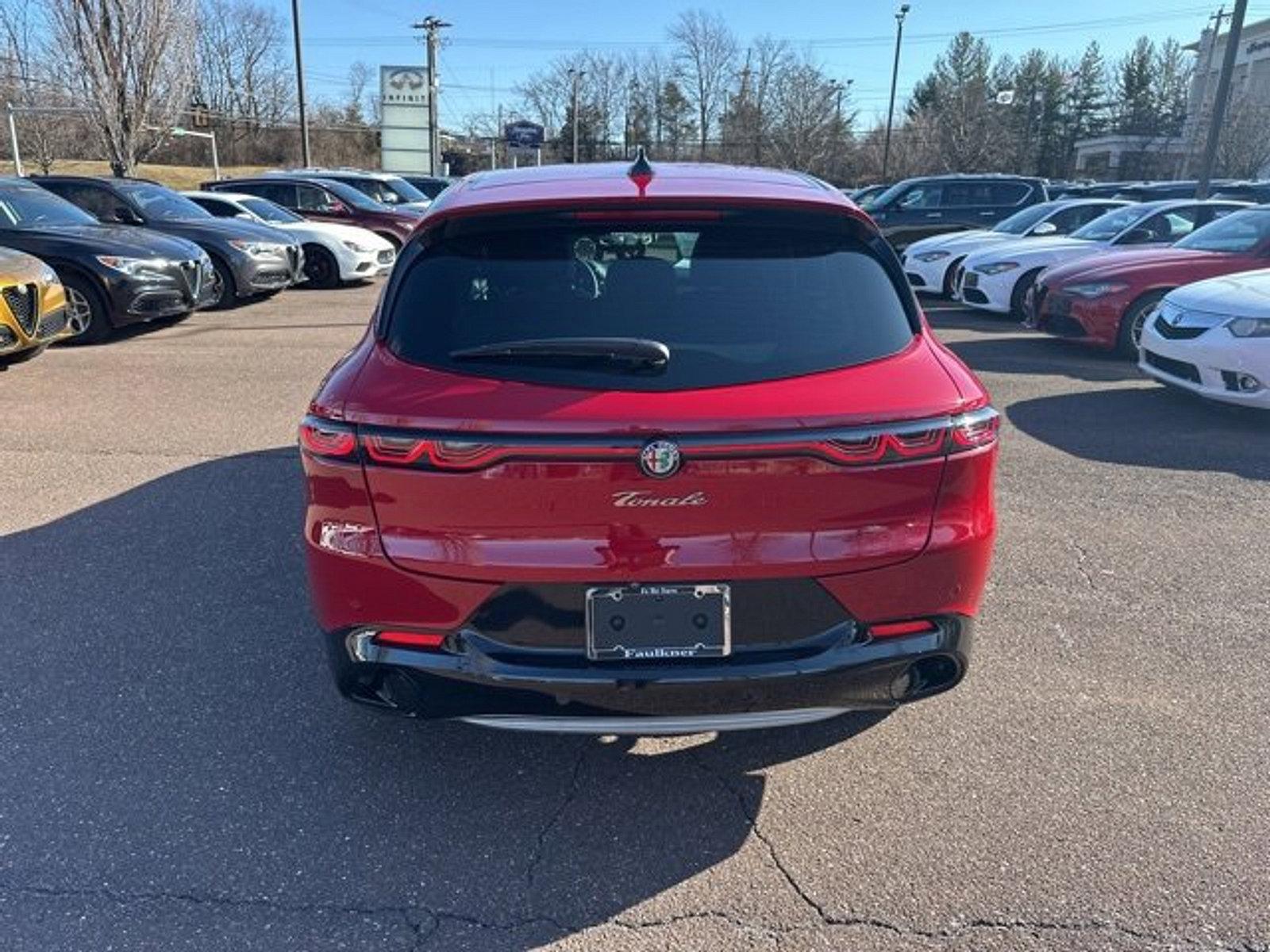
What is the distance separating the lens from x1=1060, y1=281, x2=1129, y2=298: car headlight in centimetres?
905

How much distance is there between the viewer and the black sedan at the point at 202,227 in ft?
38.8

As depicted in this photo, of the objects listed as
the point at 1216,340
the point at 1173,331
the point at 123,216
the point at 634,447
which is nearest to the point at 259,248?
the point at 123,216

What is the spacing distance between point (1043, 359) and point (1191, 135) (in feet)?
174

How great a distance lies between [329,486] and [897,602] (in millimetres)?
1524

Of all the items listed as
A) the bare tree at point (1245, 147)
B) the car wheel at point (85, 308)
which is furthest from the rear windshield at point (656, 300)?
Result: the bare tree at point (1245, 147)

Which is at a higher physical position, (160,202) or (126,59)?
(126,59)

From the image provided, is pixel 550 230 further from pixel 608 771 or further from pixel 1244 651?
pixel 1244 651

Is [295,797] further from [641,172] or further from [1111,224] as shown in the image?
[1111,224]

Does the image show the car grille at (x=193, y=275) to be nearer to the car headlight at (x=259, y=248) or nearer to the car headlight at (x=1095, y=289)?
the car headlight at (x=259, y=248)

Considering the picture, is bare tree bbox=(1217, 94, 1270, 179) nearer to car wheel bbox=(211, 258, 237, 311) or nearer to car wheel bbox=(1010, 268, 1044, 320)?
car wheel bbox=(1010, 268, 1044, 320)

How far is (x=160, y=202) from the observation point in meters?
12.7

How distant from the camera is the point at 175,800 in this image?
8.86 feet

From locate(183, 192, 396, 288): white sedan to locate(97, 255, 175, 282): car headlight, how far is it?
5.43 m

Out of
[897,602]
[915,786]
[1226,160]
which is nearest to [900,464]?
[897,602]
